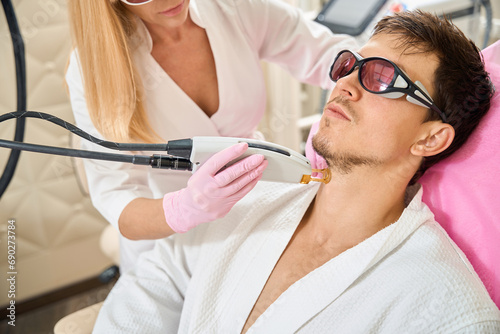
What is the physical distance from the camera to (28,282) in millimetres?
2248

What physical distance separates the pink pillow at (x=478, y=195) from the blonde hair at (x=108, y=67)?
81cm

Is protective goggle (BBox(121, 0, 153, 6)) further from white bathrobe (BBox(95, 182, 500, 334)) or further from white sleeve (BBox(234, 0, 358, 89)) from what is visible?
white bathrobe (BBox(95, 182, 500, 334))

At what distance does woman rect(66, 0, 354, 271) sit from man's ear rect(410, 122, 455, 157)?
0.42 metres

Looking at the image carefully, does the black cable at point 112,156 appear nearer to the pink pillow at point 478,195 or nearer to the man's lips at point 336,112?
the man's lips at point 336,112

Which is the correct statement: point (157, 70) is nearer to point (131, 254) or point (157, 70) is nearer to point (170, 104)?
point (170, 104)

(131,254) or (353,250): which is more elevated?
(353,250)

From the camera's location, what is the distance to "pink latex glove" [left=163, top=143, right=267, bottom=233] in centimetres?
99

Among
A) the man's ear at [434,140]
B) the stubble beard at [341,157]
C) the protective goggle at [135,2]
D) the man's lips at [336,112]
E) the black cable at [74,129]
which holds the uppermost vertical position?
the protective goggle at [135,2]

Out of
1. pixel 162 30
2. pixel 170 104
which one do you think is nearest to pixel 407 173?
pixel 170 104

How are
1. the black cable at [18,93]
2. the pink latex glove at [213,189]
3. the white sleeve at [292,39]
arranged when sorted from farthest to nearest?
the white sleeve at [292,39] < the black cable at [18,93] < the pink latex glove at [213,189]

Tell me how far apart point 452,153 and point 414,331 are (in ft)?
1.57

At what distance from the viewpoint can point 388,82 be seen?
106cm

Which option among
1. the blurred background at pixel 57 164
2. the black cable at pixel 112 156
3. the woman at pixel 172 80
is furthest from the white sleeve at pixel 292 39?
the black cable at pixel 112 156

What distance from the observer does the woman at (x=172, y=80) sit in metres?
1.14
